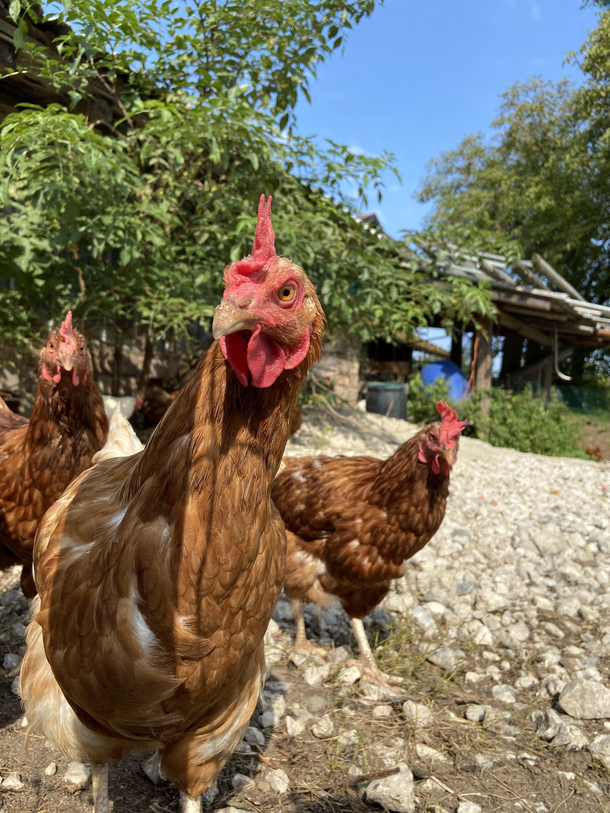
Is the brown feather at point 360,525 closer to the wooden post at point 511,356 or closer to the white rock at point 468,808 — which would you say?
the white rock at point 468,808

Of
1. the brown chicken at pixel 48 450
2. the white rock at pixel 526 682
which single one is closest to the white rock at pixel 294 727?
the white rock at pixel 526 682

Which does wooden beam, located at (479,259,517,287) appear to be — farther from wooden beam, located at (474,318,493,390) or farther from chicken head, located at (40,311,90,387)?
chicken head, located at (40,311,90,387)

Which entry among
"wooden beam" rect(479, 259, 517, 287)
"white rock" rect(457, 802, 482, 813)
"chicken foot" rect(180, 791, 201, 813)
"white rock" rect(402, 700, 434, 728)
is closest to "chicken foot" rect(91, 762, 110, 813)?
"chicken foot" rect(180, 791, 201, 813)

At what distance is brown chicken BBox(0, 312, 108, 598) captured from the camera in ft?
8.24

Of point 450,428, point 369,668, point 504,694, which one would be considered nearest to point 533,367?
point 450,428

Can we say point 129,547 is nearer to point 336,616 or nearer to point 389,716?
point 389,716

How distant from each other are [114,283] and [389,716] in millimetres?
4199

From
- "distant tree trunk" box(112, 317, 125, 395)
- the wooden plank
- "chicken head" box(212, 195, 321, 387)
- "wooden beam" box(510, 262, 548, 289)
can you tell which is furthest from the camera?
the wooden plank

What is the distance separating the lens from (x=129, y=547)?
1.29 metres

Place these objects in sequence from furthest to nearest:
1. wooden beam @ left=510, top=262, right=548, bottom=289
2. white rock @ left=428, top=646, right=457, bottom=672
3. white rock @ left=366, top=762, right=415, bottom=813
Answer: wooden beam @ left=510, top=262, right=548, bottom=289
white rock @ left=428, top=646, right=457, bottom=672
white rock @ left=366, top=762, right=415, bottom=813

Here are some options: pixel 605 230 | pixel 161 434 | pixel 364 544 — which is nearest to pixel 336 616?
pixel 364 544

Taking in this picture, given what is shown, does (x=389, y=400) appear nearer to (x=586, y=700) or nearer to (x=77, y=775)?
(x=586, y=700)

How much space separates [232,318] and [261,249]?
260 mm

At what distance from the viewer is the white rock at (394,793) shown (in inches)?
76.3
